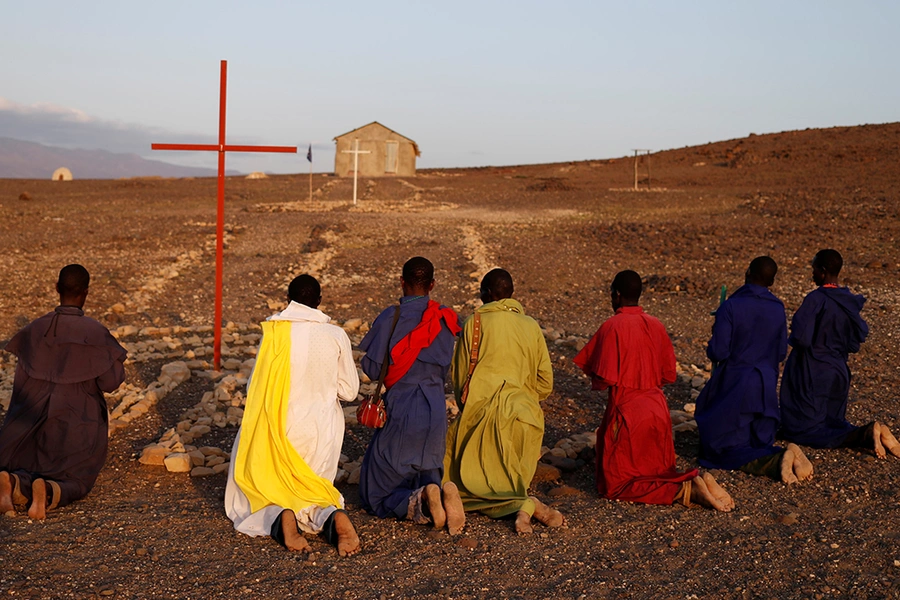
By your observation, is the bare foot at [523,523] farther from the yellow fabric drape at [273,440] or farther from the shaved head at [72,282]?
the shaved head at [72,282]

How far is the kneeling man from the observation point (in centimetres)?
486

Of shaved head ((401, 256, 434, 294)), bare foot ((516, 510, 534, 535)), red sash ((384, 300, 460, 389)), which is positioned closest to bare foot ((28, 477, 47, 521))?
red sash ((384, 300, 460, 389))

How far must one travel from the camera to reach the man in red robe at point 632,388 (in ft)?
17.8

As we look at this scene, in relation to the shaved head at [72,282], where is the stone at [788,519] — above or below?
below

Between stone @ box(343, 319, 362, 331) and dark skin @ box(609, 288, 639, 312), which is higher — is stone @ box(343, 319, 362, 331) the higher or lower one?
the lower one

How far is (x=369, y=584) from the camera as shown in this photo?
4.03 meters

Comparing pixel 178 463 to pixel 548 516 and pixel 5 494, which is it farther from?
pixel 548 516

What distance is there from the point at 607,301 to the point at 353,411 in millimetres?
6442

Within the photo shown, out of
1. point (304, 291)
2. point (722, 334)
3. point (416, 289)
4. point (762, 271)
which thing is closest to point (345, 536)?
point (304, 291)

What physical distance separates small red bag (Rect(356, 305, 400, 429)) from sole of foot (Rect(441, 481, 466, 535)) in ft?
1.82

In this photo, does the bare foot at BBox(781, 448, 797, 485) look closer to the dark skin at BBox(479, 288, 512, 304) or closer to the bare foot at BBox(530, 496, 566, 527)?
the bare foot at BBox(530, 496, 566, 527)

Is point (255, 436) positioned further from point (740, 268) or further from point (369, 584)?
point (740, 268)

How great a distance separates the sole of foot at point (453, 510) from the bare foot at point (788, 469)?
2202mm

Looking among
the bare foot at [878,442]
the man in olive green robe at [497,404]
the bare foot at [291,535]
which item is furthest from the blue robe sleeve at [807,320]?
the bare foot at [291,535]
